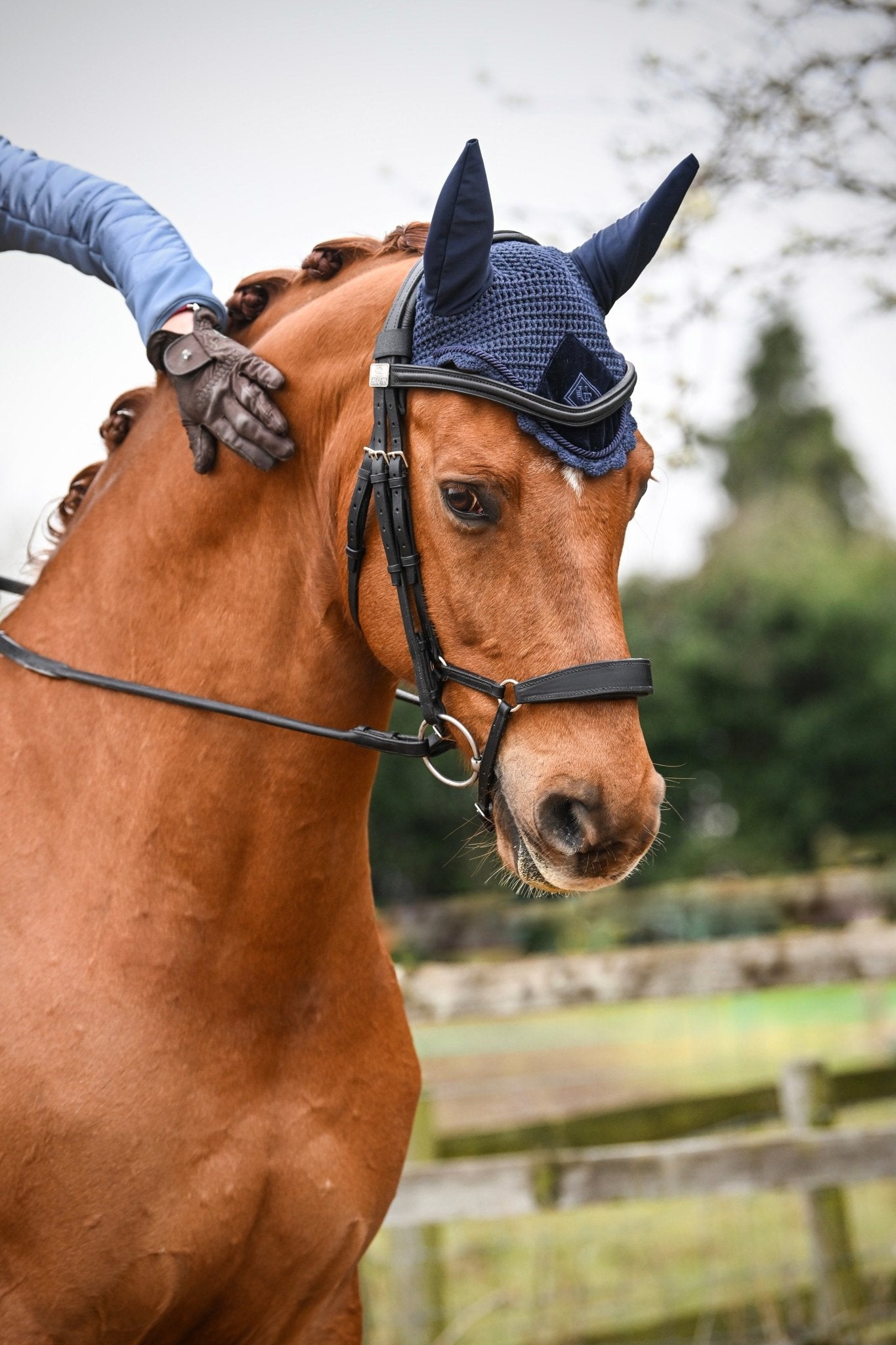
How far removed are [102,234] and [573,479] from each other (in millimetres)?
1319

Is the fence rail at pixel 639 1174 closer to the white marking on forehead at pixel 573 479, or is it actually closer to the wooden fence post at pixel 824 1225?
the wooden fence post at pixel 824 1225

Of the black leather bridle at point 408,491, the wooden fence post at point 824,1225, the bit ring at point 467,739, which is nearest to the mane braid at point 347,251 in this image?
the black leather bridle at point 408,491

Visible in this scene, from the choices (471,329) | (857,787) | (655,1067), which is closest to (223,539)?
(471,329)

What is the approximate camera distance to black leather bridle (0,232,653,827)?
213cm

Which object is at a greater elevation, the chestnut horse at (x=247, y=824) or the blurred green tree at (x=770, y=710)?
the chestnut horse at (x=247, y=824)

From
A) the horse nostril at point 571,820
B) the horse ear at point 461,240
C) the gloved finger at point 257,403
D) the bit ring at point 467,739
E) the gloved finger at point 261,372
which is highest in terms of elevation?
the horse ear at point 461,240

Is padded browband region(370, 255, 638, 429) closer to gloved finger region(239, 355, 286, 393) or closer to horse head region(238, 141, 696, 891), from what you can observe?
horse head region(238, 141, 696, 891)

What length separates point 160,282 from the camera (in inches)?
102

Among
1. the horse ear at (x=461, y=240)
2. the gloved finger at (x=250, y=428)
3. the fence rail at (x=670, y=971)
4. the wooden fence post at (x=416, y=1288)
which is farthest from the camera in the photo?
the fence rail at (x=670, y=971)

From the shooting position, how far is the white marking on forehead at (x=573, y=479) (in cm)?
220

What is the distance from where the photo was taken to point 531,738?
84.7 inches

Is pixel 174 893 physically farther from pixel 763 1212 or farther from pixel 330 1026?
pixel 763 1212

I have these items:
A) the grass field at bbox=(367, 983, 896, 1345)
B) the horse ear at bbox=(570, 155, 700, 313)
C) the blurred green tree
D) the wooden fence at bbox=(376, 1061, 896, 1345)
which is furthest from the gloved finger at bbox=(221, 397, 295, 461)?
the blurred green tree

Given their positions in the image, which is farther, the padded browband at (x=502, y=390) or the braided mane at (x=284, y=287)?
the braided mane at (x=284, y=287)
